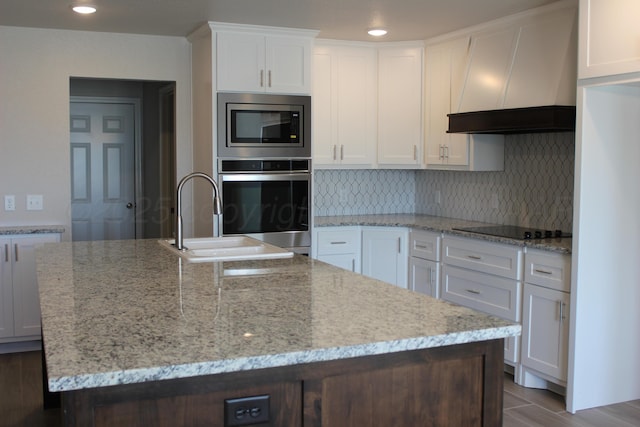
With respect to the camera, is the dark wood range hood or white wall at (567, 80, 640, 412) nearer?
white wall at (567, 80, 640, 412)

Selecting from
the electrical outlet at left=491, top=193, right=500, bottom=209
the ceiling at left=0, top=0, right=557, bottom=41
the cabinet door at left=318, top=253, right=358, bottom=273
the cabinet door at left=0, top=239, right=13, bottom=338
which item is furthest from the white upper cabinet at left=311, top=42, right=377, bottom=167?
the cabinet door at left=0, top=239, right=13, bottom=338

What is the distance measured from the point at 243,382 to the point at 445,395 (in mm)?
612

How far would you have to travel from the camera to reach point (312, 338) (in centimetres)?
169

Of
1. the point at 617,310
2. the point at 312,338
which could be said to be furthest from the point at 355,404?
the point at 617,310

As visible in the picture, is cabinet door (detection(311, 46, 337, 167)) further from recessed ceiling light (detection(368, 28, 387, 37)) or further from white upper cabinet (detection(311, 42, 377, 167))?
recessed ceiling light (detection(368, 28, 387, 37))

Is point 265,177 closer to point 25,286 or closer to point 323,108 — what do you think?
point 323,108

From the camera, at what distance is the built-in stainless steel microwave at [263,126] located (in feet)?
15.5

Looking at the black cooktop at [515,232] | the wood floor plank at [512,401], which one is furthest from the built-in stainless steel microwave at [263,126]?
the wood floor plank at [512,401]

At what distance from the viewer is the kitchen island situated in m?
1.50

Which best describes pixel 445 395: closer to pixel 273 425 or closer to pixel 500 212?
pixel 273 425

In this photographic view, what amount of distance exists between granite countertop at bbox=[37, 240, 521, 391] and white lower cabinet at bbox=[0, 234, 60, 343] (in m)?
2.06

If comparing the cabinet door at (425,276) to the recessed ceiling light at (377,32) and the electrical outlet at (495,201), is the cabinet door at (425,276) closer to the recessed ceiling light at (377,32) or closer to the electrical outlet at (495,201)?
the electrical outlet at (495,201)

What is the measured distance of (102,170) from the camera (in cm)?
639

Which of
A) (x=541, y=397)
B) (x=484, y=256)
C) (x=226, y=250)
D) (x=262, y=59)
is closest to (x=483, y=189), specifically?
(x=484, y=256)
